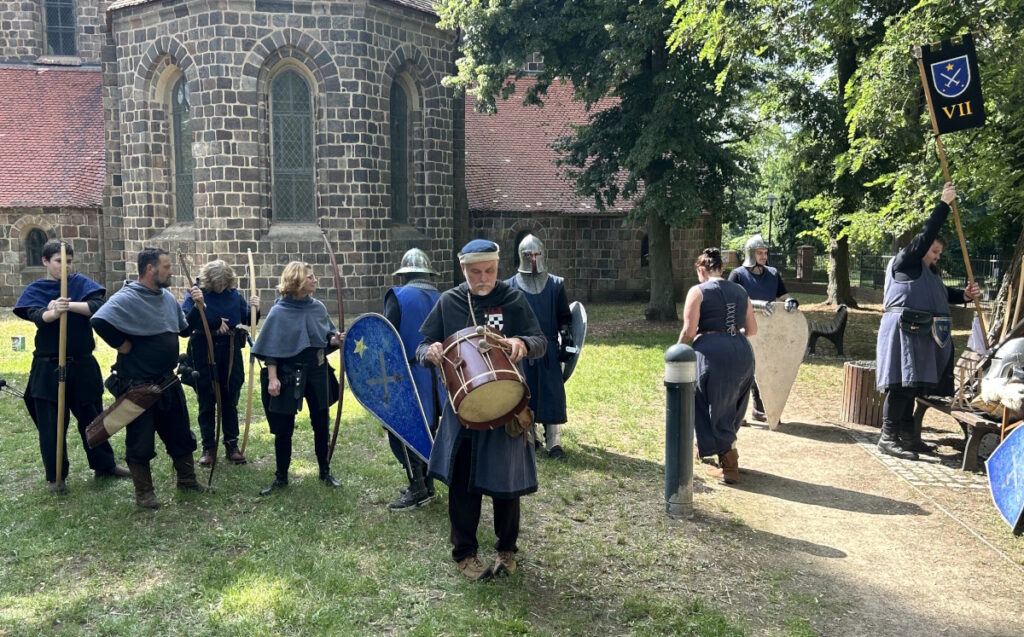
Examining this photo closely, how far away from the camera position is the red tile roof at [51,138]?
65.3 ft

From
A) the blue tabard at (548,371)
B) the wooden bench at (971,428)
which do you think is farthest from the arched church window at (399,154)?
the wooden bench at (971,428)

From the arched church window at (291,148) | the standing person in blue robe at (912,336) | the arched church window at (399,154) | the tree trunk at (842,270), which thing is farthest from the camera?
the tree trunk at (842,270)

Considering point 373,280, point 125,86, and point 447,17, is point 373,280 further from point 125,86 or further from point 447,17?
point 125,86

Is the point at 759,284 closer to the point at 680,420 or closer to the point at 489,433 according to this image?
the point at 680,420

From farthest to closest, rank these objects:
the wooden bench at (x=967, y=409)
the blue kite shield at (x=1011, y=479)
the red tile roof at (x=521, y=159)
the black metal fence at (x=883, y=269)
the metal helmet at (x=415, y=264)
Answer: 1. the black metal fence at (x=883, y=269)
2. the red tile roof at (x=521, y=159)
3. the wooden bench at (x=967, y=409)
4. the metal helmet at (x=415, y=264)
5. the blue kite shield at (x=1011, y=479)

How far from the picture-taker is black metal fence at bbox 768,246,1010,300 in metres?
22.6

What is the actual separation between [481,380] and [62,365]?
12.0 ft

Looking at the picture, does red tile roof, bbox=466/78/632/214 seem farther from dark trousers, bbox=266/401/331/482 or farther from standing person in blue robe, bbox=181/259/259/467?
dark trousers, bbox=266/401/331/482

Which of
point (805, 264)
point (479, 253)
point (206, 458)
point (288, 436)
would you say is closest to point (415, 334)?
point (288, 436)

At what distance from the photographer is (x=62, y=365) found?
19.4 ft

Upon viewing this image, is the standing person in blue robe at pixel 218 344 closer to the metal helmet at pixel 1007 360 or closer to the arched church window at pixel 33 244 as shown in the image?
the metal helmet at pixel 1007 360

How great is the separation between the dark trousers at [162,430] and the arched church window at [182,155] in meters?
12.7

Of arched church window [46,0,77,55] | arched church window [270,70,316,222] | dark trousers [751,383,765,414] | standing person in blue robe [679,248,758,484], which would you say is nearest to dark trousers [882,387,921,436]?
dark trousers [751,383,765,414]

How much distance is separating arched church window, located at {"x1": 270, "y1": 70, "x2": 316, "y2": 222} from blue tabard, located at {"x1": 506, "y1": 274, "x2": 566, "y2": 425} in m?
11.6
